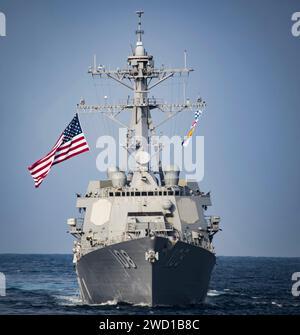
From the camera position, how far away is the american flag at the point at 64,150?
5200 cm

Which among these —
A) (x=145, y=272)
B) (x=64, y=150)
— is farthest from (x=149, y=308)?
(x=64, y=150)

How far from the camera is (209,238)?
184ft

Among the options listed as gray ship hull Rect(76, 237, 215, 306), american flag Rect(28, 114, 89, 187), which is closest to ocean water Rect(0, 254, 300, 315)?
gray ship hull Rect(76, 237, 215, 306)

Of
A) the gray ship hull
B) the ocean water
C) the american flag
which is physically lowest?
the ocean water

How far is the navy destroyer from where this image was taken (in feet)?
162

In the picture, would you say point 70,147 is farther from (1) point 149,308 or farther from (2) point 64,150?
(1) point 149,308

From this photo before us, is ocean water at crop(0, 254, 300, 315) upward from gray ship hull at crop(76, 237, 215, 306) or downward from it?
downward

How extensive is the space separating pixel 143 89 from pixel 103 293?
1146 centimetres

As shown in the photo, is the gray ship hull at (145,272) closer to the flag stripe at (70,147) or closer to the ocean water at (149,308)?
the ocean water at (149,308)

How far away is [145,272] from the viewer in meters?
49.0

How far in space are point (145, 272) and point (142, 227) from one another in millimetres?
2788

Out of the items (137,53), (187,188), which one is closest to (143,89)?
(137,53)

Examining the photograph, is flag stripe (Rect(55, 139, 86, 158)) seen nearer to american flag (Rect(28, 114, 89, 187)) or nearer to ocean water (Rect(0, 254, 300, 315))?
american flag (Rect(28, 114, 89, 187))
